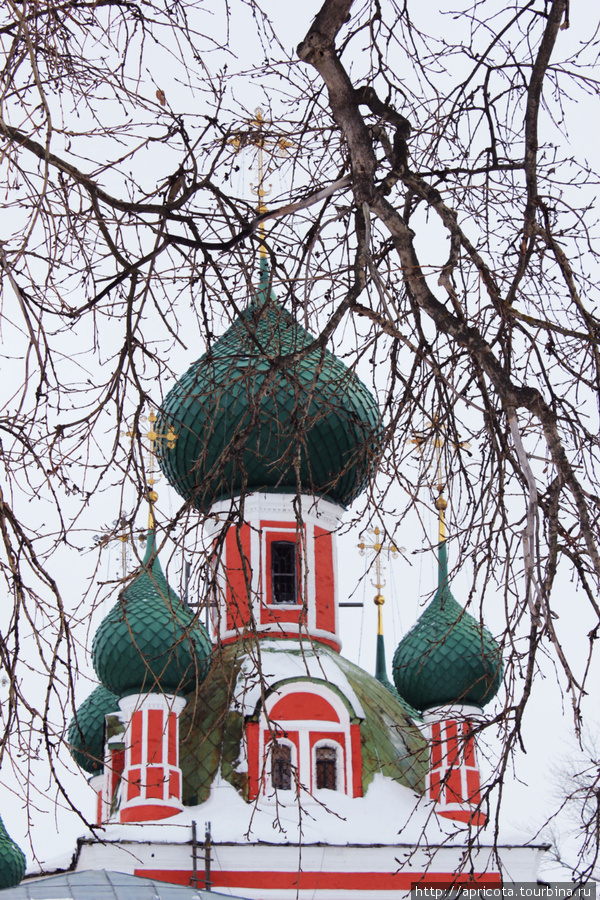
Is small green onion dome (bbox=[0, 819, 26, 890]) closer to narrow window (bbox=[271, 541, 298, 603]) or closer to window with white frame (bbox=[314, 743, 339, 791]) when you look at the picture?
window with white frame (bbox=[314, 743, 339, 791])

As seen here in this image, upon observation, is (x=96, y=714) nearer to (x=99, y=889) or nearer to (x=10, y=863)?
(x=10, y=863)

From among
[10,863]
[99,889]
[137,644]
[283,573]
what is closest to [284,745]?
[137,644]

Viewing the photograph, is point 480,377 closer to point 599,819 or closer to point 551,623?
point 551,623

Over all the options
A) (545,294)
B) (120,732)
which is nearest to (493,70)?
(545,294)

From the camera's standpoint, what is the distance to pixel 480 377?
4.46 m

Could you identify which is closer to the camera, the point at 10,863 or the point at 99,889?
the point at 99,889

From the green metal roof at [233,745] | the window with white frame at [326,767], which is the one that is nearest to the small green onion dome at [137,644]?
the green metal roof at [233,745]

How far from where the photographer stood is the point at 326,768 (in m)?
12.7

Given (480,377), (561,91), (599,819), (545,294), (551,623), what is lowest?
(599,819)

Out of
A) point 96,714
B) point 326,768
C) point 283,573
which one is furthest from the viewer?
point 96,714

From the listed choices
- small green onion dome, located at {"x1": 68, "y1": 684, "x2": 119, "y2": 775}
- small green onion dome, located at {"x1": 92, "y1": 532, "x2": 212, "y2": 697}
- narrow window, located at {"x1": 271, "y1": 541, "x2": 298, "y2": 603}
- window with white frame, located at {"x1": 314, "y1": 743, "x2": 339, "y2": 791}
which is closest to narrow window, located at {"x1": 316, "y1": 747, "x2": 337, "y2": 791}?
window with white frame, located at {"x1": 314, "y1": 743, "x2": 339, "y2": 791}

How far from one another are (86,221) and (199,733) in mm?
8083

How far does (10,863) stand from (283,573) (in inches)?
141

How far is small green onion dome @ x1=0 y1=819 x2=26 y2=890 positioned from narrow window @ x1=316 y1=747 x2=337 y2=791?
2877mm
